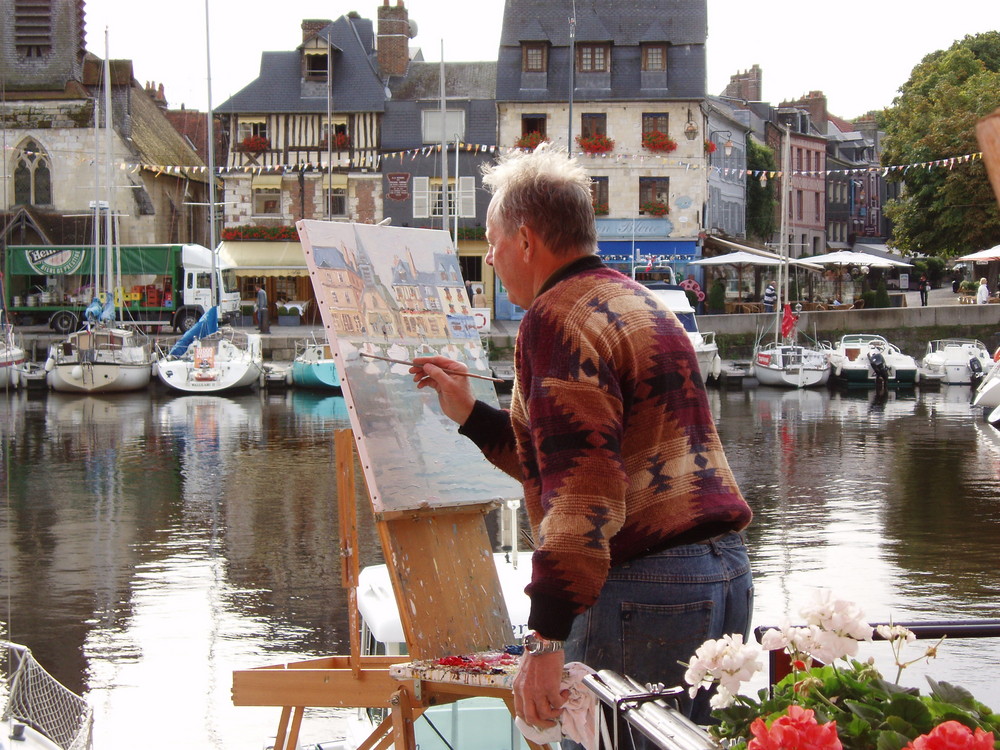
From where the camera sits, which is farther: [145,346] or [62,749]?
[145,346]

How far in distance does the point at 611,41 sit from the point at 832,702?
36804 mm

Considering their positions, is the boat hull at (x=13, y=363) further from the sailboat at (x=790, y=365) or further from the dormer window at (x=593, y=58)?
the dormer window at (x=593, y=58)

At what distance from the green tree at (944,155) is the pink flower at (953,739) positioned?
33391mm

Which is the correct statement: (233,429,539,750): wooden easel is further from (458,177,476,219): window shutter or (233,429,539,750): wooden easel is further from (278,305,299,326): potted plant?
(458,177,476,219): window shutter

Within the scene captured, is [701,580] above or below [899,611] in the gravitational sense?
above

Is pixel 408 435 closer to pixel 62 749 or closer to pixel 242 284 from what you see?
pixel 62 749

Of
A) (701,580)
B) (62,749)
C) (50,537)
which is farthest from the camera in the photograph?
(50,537)

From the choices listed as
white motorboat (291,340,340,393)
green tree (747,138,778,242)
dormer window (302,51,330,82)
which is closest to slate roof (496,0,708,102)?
dormer window (302,51,330,82)

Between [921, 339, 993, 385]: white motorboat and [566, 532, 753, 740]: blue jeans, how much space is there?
2804 centimetres

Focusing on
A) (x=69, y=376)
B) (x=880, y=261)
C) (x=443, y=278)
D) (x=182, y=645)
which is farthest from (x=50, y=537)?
(x=880, y=261)

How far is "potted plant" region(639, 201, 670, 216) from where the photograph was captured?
36.2 meters

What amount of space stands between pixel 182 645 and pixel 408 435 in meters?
4.80

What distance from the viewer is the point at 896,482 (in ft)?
49.6

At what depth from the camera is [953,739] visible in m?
1.53
